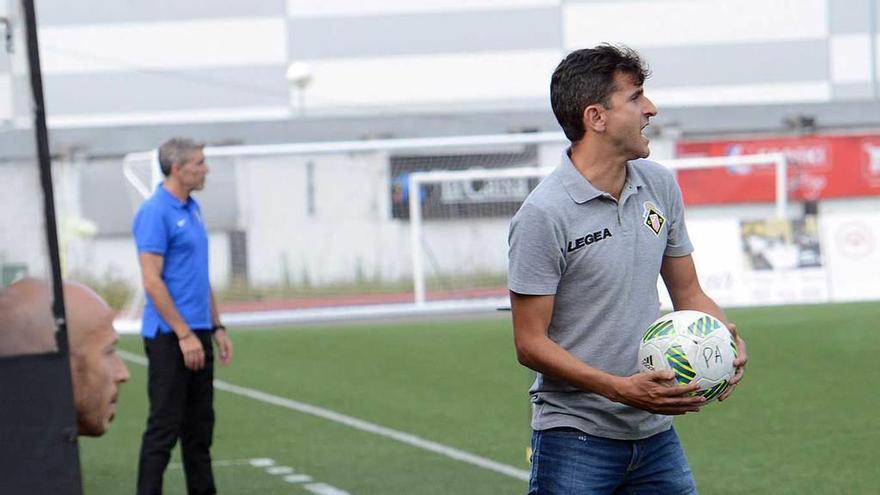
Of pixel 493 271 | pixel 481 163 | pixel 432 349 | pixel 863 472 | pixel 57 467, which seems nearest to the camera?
pixel 57 467

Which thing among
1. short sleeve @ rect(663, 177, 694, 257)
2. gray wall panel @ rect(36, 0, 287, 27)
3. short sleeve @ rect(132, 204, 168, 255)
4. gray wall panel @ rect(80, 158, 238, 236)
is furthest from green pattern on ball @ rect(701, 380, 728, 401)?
gray wall panel @ rect(36, 0, 287, 27)

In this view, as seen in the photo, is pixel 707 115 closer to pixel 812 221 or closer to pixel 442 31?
pixel 812 221

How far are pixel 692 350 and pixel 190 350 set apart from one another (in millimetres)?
4271

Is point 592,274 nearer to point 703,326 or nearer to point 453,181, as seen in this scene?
point 703,326

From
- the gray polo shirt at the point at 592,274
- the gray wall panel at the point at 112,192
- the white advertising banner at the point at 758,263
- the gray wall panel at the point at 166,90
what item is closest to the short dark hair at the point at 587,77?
the gray polo shirt at the point at 592,274

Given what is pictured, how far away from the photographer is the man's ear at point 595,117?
181 inches

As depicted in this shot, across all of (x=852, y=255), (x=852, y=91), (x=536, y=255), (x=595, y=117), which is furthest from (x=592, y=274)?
(x=852, y=91)

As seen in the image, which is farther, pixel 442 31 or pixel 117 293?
pixel 442 31

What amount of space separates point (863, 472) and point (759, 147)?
22.5 m

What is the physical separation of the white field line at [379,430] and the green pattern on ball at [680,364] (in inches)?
201

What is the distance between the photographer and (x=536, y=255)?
14.9ft

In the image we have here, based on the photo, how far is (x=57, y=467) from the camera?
11.5ft

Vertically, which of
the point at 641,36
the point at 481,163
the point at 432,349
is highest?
the point at 641,36

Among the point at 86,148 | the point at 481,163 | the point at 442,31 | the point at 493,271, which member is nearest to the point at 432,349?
the point at 493,271
